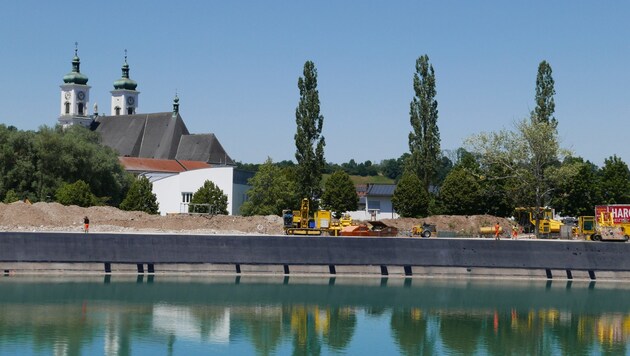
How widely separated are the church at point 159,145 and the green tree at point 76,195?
12.4 m

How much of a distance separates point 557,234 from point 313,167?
20399mm

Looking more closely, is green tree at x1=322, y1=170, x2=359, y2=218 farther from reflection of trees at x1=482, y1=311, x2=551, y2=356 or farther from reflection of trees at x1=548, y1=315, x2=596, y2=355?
reflection of trees at x1=548, y1=315, x2=596, y2=355

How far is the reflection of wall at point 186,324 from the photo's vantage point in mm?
32062

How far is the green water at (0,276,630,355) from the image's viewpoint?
30.7 meters

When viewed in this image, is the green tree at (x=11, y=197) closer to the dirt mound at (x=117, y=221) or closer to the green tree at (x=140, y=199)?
the green tree at (x=140, y=199)

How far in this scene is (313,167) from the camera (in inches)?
2852

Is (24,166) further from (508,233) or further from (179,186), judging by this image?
(508,233)

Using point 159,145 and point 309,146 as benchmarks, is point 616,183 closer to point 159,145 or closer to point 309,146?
point 309,146

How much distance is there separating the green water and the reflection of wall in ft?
0.14

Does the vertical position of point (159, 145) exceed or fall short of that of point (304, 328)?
it exceeds it

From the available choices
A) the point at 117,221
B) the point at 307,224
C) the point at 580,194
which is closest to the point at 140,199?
the point at 117,221

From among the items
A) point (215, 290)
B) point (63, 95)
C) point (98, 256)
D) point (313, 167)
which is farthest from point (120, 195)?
point (63, 95)

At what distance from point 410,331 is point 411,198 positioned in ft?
141

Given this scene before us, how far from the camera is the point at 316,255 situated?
49875 millimetres
